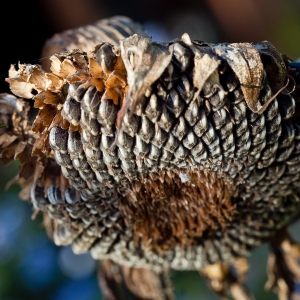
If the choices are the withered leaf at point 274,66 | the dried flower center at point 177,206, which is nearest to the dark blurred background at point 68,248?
the dried flower center at point 177,206

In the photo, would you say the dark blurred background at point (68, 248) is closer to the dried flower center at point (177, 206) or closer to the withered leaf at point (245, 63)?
the dried flower center at point (177, 206)

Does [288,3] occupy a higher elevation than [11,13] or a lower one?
higher

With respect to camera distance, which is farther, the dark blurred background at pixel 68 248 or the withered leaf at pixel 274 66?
the dark blurred background at pixel 68 248

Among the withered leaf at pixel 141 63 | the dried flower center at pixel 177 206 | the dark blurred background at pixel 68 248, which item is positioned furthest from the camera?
the dark blurred background at pixel 68 248

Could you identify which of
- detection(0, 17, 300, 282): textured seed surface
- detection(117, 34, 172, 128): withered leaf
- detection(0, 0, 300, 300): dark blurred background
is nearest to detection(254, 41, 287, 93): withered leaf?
detection(0, 17, 300, 282): textured seed surface

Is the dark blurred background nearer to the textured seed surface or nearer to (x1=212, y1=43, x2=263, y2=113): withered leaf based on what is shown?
the textured seed surface

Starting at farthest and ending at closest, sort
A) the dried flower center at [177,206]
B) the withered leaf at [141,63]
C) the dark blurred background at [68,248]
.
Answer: the dark blurred background at [68,248]
the dried flower center at [177,206]
the withered leaf at [141,63]

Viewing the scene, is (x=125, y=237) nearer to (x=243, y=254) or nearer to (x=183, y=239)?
(x=183, y=239)

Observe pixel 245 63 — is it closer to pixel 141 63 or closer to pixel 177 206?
pixel 141 63

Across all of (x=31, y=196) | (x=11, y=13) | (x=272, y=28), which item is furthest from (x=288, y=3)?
(x=31, y=196)
